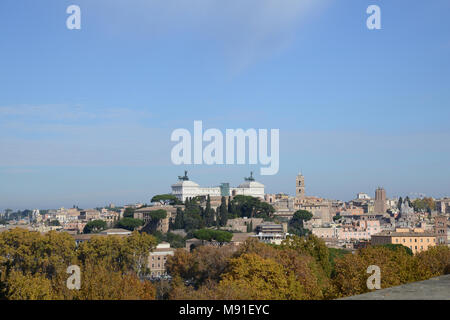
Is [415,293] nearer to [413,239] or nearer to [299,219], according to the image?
[413,239]

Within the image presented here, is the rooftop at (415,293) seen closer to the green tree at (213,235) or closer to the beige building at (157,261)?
the beige building at (157,261)

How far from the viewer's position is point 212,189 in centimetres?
10081

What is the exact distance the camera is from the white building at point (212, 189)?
9700cm

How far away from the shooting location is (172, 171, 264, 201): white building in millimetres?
97000

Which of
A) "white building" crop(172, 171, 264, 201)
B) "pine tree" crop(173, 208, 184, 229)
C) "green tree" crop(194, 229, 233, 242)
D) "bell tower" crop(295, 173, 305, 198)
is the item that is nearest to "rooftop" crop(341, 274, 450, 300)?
"green tree" crop(194, 229, 233, 242)

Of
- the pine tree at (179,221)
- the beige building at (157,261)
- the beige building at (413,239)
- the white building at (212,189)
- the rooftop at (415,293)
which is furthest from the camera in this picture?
the white building at (212,189)

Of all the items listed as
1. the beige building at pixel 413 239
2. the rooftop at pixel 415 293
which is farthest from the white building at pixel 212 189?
the rooftop at pixel 415 293
